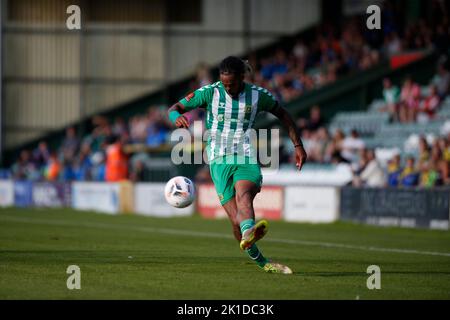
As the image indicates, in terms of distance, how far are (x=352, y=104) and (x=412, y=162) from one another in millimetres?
10404

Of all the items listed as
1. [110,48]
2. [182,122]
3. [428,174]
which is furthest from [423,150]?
[110,48]

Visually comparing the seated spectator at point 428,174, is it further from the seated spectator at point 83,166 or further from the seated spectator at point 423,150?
the seated spectator at point 83,166

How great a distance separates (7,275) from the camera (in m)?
11.4

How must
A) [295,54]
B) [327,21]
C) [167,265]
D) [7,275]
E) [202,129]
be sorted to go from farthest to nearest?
[327,21]
[295,54]
[202,129]
[167,265]
[7,275]

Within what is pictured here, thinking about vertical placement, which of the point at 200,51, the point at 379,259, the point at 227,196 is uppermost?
the point at 200,51

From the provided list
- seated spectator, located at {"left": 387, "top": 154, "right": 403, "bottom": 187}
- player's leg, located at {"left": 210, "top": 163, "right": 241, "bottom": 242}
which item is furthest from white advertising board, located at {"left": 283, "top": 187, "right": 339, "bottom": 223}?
player's leg, located at {"left": 210, "top": 163, "right": 241, "bottom": 242}

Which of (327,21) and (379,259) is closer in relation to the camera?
(379,259)

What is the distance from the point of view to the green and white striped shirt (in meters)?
11.9

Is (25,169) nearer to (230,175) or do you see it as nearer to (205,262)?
(205,262)

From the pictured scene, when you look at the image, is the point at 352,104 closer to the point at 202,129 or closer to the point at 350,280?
the point at 202,129

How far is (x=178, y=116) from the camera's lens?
11.6 m

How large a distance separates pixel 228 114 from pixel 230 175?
0.72m
